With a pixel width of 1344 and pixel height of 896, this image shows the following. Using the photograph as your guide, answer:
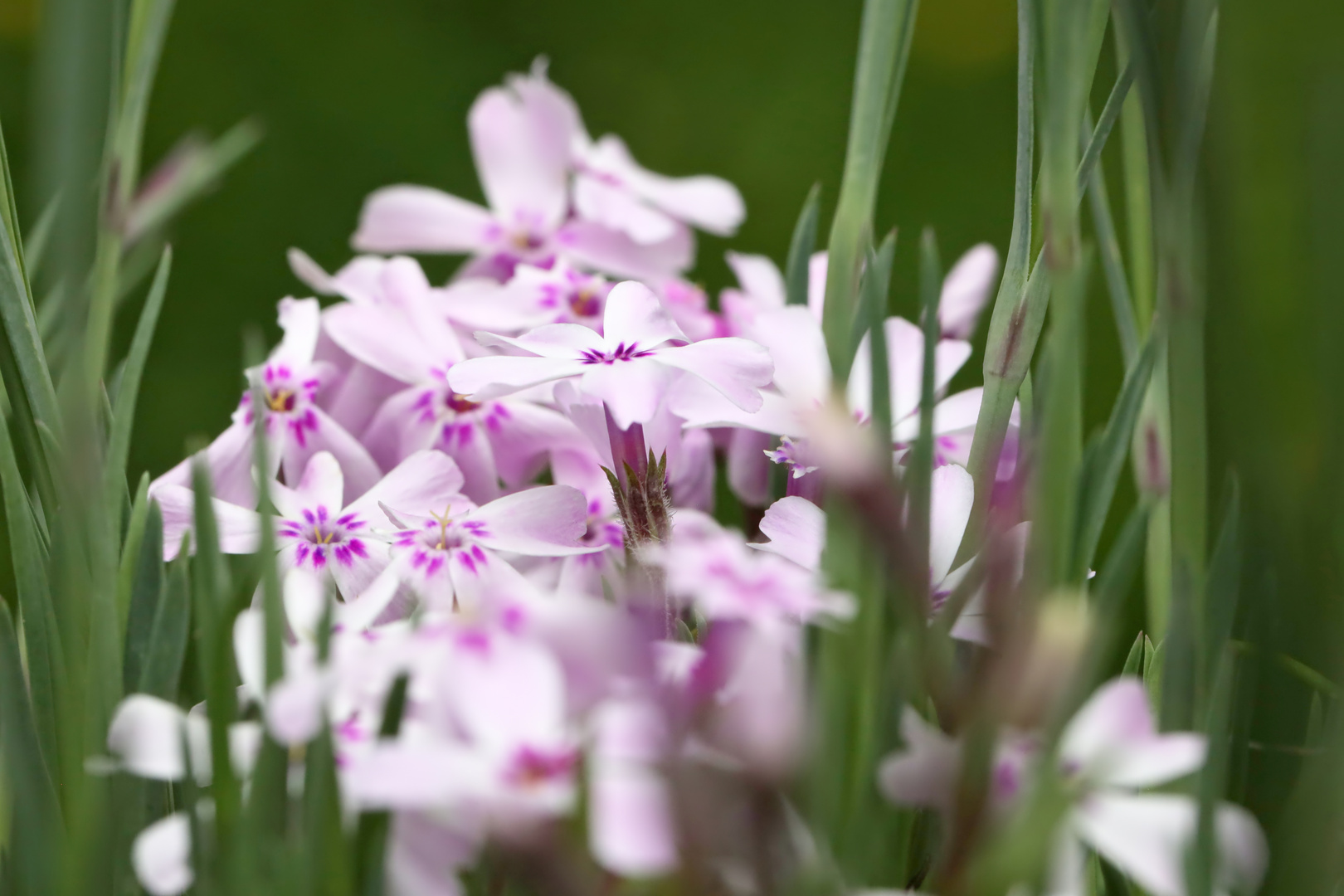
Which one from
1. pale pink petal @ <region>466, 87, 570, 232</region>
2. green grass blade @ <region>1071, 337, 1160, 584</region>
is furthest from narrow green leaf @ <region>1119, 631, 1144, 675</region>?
pale pink petal @ <region>466, 87, 570, 232</region>

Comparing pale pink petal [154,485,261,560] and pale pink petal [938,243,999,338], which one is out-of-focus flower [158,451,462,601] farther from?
pale pink petal [938,243,999,338]

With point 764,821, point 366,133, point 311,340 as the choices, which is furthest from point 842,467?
point 366,133

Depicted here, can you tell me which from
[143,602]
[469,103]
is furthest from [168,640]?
[469,103]

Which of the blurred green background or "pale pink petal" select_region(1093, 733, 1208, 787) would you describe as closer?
"pale pink petal" select_region(1093, 733, 1208, 787)

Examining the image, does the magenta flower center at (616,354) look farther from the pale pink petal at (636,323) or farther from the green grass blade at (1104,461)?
the green grass blade at (1104,461)

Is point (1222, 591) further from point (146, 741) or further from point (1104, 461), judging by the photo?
point (146, 741)

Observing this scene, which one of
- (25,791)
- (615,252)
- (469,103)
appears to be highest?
(469,103)
